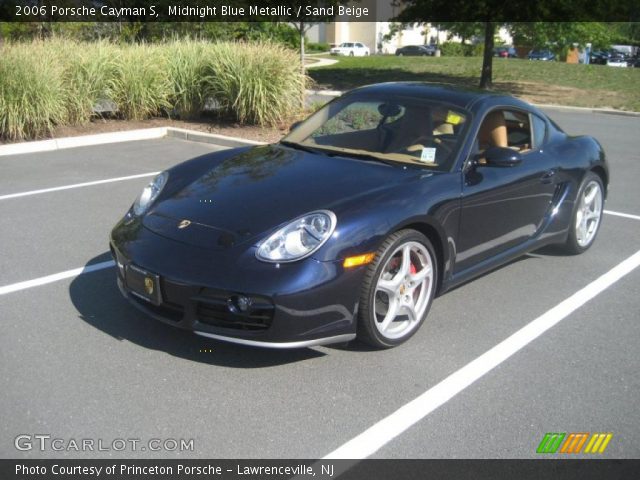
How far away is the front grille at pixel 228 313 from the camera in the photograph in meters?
3.62

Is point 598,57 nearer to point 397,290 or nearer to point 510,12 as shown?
point 510,12

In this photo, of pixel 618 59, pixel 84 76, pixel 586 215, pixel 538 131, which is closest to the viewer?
pixel 538 131

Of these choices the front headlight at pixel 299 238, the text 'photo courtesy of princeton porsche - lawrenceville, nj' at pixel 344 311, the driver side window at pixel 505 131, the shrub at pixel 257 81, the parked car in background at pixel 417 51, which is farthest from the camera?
the parked car in background at pixel 417 51

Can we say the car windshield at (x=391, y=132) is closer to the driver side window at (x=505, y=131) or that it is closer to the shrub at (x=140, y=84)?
the driver side window at (x=505, y=131)

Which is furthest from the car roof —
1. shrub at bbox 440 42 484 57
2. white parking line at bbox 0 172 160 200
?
shrub at bbox 440 42 484 57

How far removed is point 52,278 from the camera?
512 centimetres

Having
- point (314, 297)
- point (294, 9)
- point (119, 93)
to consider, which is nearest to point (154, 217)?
point (314, 297)

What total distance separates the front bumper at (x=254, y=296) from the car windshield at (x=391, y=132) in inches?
47.9

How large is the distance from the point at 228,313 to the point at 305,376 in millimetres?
552

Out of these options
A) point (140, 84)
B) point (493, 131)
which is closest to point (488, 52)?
point (140, 84)

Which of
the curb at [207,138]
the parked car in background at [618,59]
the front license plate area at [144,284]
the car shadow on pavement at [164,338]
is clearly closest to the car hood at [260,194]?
the front license plate area at [144,284]

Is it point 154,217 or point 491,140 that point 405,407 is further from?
point 491,140

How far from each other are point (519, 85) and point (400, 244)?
21247mm

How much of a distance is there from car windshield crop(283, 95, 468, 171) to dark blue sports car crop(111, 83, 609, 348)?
11mm
